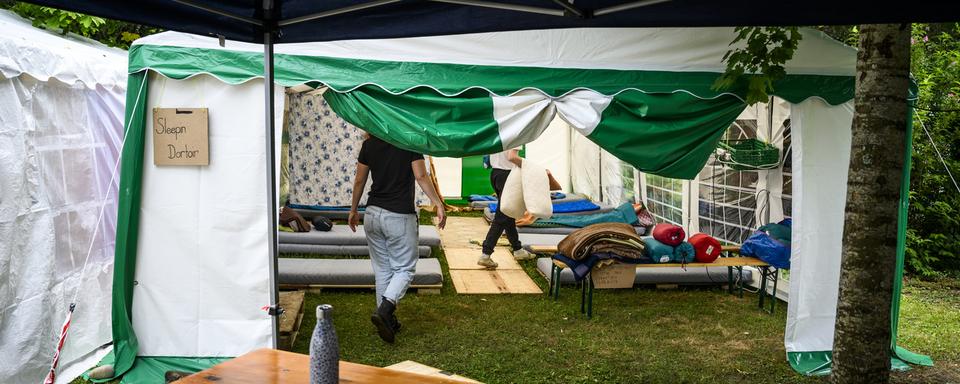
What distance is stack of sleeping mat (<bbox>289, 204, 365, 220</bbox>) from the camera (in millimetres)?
9281

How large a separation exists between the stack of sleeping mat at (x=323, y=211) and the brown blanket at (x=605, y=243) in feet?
14.1

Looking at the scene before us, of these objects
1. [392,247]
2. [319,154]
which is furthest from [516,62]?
[319,154]

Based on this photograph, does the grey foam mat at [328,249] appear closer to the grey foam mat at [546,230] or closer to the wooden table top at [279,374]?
the grey foam mat at [546,230]

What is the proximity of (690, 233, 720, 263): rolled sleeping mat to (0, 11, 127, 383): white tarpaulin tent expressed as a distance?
4.23m

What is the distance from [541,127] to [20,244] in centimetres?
289

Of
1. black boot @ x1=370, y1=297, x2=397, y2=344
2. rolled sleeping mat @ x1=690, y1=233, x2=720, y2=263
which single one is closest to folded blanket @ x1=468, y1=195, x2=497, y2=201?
rolled sleeping mat @ x1=690, y1=233, x2=720, y2=263

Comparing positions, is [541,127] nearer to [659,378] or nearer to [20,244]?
[659,378]

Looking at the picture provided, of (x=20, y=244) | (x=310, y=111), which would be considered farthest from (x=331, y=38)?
(x=310, y=111)

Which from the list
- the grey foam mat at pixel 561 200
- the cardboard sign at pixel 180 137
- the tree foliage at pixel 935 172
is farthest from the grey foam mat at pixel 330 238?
the tree foliage at pixel 935 172

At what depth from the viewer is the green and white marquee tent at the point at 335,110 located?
14.4 ft

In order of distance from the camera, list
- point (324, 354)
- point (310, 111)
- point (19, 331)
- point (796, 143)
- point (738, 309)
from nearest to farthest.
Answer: point (324, 354)
point (19, 331)
point (796, 143)
point (738, 309)
point (310, 111)

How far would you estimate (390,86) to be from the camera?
446 centimetres

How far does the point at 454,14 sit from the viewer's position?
2793 mm

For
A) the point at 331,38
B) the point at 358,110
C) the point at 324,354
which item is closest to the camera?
the point at 324,354
